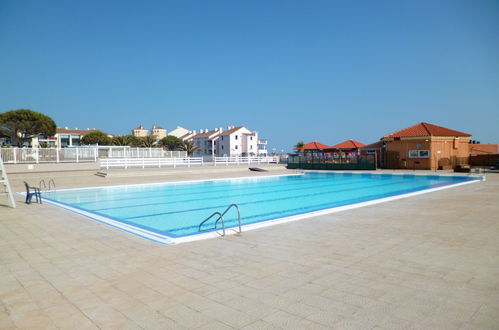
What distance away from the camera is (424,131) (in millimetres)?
26359

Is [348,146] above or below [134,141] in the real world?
below

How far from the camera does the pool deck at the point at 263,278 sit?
120 inches

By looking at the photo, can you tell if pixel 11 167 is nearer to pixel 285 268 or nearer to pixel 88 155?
pixel 88 155

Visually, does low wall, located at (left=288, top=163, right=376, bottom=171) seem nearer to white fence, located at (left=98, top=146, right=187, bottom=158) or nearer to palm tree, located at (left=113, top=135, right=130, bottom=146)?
white fence, located at (left=98, top=146, right=187, bottom=158)

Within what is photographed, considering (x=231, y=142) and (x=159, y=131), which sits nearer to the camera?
(x=231, y=142)

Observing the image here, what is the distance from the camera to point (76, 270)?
14.7 feet

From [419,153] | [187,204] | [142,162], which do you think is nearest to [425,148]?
[419,153]

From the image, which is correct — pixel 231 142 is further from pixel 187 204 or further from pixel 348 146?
pixel 187 204

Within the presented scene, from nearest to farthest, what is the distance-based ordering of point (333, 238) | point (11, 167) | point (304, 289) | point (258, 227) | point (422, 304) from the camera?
point (422, 304)
point (304, 289)
point (333, 238)
point (258, 227)
point (11, 167)

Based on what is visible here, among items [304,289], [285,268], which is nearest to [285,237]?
[285,268]

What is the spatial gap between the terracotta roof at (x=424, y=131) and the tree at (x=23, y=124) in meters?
47.7

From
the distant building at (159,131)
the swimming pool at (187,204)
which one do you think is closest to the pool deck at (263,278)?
the swimming pool at (187,204)

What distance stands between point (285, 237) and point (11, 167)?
2171 centimetres

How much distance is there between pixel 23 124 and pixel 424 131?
167 feet
